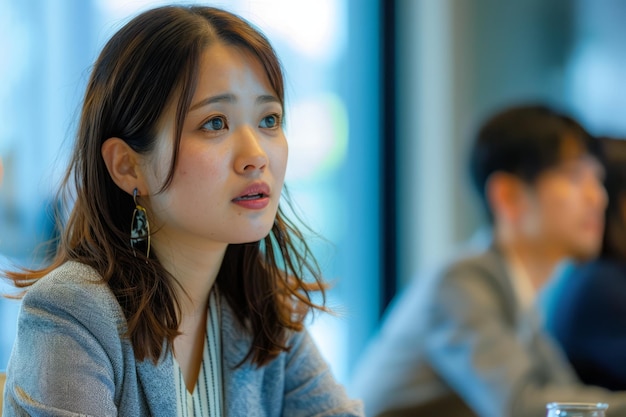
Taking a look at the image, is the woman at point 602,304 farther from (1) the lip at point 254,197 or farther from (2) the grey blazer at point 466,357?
(1) the lip at point 254,197

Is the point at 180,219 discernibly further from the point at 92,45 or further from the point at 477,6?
the point at 477,6

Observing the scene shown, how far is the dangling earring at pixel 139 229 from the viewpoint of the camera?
4.33ft

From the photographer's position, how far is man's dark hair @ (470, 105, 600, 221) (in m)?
2.44

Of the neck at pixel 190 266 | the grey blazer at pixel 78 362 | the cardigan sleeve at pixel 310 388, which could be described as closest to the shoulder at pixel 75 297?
the grey blazer at pixel 78 362

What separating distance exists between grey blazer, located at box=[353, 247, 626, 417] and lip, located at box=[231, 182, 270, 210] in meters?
0.98

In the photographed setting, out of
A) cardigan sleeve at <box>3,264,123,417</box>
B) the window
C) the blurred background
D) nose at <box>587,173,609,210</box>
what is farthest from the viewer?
the blurred background

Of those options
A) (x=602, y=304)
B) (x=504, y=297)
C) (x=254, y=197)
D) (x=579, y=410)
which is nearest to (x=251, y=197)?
(x=254, y=197)

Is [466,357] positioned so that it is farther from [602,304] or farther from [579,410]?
[579,410]

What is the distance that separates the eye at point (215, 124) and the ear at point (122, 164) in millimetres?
115

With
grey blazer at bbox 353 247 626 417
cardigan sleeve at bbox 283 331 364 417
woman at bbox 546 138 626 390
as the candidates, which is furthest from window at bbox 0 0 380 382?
cardigan sleeve at bbox 283 331 364 417

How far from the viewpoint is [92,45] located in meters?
3.02

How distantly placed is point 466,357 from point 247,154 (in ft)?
3.58

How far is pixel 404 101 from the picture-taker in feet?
14.7

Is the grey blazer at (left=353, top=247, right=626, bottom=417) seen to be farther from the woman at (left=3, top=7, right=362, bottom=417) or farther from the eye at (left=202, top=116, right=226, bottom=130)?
the eye at (left=202, top=116, right=226, bottom=130)
